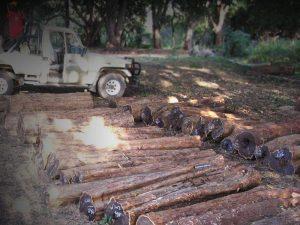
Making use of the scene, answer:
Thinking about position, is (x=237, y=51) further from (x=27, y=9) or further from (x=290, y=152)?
(x=290, y=152)

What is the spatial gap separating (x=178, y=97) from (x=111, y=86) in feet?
7.04

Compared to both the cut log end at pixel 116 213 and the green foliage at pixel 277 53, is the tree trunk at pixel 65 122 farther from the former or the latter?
the green foliage at pixel 277 53

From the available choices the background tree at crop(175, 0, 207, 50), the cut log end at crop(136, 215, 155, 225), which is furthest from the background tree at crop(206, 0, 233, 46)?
the cut log end at crop(136, 215, 155, 225)

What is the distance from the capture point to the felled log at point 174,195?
5512mm

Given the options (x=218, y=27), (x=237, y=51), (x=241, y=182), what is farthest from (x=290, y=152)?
(x=218, y=27)

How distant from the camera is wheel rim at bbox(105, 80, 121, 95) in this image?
12.7 m

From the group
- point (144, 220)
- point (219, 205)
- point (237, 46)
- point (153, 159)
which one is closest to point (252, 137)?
point (153, 159)

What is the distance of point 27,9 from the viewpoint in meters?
17.2

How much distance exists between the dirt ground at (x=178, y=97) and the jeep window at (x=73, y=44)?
255 cm

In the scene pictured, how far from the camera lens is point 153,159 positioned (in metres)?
7.37

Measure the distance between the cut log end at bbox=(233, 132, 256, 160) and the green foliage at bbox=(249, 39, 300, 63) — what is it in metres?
16.8

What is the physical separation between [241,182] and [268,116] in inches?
203

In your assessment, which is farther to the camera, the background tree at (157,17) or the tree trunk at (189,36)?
the tree trunk at (189,36)

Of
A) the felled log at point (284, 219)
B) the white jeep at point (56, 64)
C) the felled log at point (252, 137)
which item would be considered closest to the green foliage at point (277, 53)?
the white jeep at point (56, 64)
